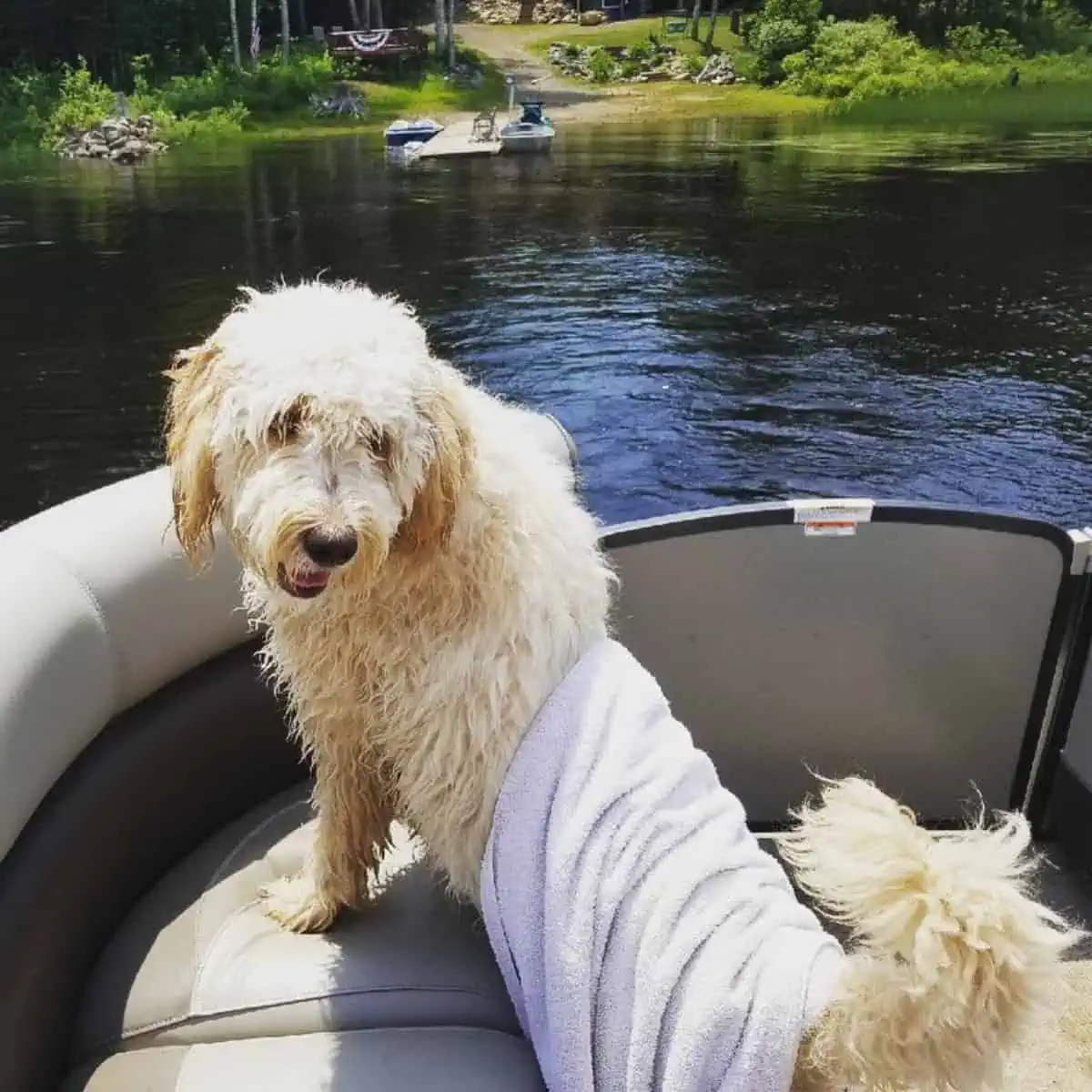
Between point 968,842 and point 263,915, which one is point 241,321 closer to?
point 263,915

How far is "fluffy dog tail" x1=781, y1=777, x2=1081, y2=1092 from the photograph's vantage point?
1361mm

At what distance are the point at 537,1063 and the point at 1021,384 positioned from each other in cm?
974

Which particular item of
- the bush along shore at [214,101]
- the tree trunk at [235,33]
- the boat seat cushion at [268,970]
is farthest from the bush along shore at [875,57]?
the boat seat cushion at [268,970]

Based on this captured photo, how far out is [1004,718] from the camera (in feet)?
9.41

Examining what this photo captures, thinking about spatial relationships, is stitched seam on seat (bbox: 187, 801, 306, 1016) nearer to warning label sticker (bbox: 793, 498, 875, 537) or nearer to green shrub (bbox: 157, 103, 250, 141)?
warning label sticker (bbox: 793, 498, 875, 537)

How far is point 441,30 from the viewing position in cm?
3900

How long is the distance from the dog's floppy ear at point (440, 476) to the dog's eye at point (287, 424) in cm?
18

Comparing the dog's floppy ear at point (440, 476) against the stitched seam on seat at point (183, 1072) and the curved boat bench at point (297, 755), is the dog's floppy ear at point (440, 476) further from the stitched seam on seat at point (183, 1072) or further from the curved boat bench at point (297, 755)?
the stitched seam on seat at point (183, 1072)

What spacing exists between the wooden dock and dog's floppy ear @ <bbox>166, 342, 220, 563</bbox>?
2358 centimetres

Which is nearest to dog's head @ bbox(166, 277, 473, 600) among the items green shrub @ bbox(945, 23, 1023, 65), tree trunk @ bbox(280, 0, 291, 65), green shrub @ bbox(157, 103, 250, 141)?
green shrub @ bbox(157, 103, 250, 141)

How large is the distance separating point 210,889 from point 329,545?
3.30 feet

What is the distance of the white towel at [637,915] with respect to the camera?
4.85ft

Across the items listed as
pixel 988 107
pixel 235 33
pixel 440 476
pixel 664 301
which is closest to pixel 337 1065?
pixel 440 476

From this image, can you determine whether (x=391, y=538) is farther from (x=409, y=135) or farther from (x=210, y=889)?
(x=409, y=135)
